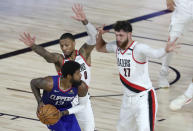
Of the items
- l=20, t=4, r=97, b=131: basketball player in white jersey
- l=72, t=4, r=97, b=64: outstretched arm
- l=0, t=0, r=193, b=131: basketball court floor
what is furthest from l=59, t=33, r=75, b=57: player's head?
l=0, t=0, r=193, b=131: basketball court floor

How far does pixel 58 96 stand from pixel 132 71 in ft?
3.74

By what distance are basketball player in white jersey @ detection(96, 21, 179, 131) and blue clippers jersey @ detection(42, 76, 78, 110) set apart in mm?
914

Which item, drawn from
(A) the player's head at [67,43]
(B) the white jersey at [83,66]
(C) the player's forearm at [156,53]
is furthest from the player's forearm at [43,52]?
(C) the player's forearm at [156,53]

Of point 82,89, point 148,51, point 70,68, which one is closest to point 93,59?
point 148,51

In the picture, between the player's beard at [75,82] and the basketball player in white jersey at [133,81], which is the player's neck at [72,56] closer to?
the basketball player in white jersey at [133,81]

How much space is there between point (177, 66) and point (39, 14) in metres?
5.25

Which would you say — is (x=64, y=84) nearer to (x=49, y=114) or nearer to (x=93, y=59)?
(x=49, y=114)

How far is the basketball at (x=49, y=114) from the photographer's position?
627cm

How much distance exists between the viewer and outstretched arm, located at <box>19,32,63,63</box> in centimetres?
678

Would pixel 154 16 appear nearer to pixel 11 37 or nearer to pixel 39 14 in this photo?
pixel 39 14

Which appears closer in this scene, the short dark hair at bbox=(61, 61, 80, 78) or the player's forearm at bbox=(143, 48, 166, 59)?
the short dark hair at bbox=(61, 61, 80, 78)

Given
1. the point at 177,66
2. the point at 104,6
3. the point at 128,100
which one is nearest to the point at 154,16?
the point at 104,6

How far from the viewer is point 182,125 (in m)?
8.55

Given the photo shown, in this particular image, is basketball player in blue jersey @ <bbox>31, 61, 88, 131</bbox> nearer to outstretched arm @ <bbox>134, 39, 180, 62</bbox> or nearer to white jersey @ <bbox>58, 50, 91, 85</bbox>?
white jersey @ <bbox>58, 50, 91, 85</bbox>
